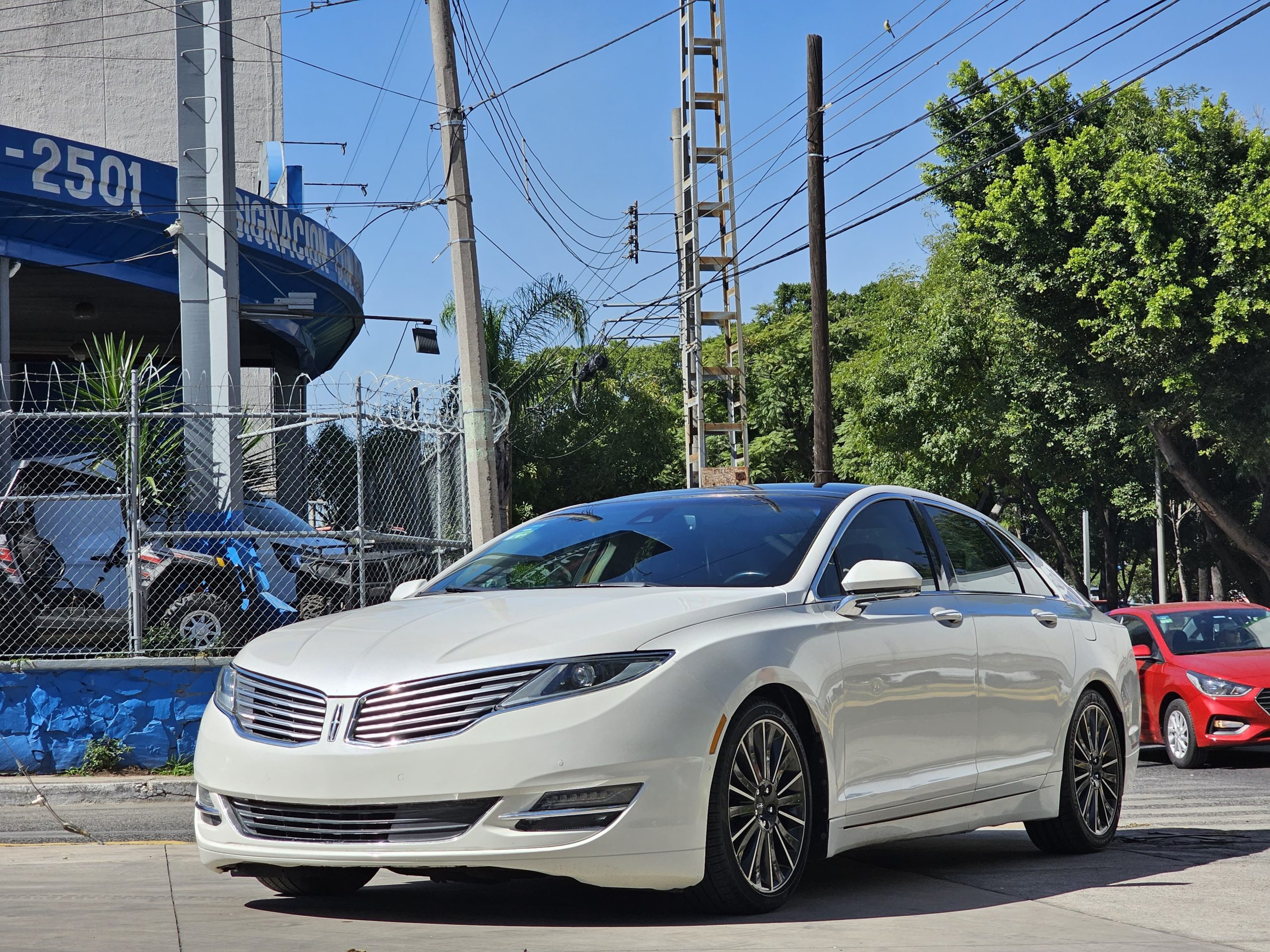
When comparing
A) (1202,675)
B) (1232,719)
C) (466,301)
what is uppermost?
(466,301)

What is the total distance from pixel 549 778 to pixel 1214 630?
35.0 feet

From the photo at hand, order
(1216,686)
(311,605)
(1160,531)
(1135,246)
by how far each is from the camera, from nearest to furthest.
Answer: (311,605) < (1216,686) < (1135,246) < (1160,531)

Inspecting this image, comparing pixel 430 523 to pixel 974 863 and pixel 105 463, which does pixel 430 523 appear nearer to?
pixel 105 463

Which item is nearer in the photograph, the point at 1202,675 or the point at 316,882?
the point at 316,882

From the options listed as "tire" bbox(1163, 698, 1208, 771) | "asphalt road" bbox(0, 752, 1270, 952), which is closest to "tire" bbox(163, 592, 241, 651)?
"asphalt road" bbox(0, 752, 1270, 952)

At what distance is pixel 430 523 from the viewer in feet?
42.2

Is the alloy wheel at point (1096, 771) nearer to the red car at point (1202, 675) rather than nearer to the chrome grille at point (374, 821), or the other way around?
the chrome grille at point (374, 821)

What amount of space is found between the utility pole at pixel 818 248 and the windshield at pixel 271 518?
359 inches

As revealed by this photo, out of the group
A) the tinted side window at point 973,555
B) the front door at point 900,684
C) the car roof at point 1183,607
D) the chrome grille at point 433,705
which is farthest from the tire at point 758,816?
the car roof at point 1183,607

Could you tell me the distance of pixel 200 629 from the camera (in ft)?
35.5

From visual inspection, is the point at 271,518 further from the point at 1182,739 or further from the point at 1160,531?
the point at 1160,531

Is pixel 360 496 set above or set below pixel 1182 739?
above

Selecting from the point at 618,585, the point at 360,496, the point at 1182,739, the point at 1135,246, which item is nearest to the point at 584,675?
the point at 618,585

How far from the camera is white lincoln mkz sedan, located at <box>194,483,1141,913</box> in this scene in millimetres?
4652
